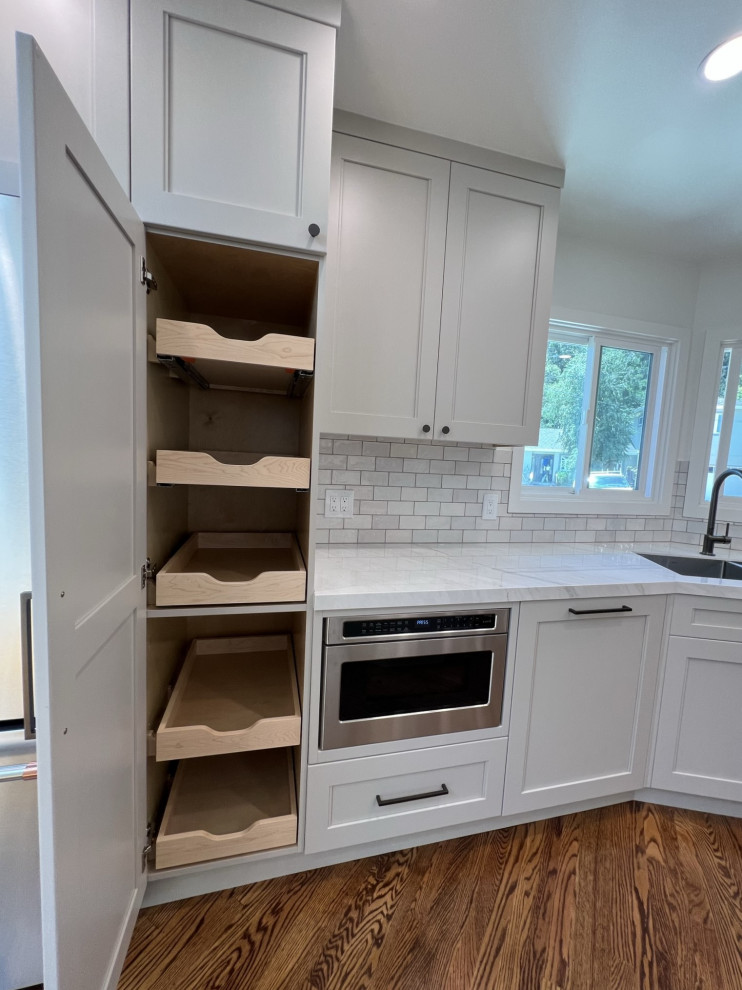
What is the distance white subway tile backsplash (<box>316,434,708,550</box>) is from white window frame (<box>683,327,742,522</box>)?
8.6 inches

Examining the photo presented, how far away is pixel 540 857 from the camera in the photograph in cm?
150

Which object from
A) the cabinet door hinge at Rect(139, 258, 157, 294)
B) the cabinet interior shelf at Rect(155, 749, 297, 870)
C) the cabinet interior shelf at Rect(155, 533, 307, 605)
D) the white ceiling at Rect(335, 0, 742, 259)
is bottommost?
the cabinet interior shelf at Rect(155, 749, 297, 870)

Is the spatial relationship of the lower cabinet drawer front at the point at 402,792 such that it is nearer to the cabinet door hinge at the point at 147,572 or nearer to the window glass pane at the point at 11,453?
the cabinet door hinge at the point at 147,572

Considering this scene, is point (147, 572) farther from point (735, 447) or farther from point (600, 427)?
point (735, 447)

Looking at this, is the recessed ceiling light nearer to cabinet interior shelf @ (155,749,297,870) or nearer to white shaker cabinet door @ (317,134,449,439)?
white shaker cabinet door @ (317,134,449,439)

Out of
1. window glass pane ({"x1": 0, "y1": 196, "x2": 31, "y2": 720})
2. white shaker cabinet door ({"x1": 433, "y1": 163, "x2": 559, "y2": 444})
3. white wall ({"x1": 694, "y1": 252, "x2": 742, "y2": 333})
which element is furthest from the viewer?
white wall ({"x1": 694, "y1": 252, "x2": 742, "y2": 333})

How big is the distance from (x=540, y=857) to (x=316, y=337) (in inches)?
74.7

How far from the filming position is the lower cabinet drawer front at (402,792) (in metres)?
1.30

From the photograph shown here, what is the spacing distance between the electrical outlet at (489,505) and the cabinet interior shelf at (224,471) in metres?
1.20

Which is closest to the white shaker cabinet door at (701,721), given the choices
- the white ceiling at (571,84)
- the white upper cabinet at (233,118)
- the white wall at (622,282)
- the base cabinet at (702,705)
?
the base cabinet at (702,705)

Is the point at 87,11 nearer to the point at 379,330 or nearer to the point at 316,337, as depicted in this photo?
the point at 316,337

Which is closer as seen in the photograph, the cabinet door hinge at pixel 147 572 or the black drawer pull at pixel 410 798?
the cabinet door hinge at pixel 147 572

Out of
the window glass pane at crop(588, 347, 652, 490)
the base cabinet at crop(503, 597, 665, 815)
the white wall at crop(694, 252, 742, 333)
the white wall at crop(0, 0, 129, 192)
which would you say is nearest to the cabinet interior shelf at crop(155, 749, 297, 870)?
the base cabinet at crop(503, 597, 665, 815)

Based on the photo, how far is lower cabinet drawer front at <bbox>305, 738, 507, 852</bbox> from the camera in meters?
1.30
